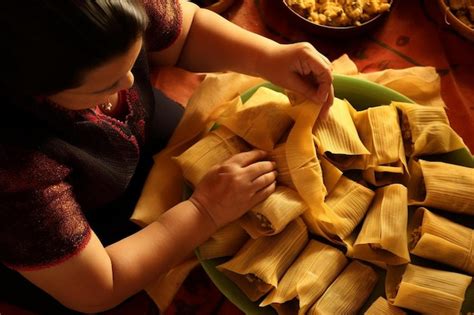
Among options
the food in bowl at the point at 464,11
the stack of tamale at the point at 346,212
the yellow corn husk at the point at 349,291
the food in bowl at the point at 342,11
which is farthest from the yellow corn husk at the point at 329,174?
the food in bowl at the point at 464,11

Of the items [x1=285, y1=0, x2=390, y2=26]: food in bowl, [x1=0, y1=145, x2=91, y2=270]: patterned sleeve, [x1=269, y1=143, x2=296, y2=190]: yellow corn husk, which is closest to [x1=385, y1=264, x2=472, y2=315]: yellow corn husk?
[x1=269, y1=143, x2=296, y2=190]: yellow corn husk

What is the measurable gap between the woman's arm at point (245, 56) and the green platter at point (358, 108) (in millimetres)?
63

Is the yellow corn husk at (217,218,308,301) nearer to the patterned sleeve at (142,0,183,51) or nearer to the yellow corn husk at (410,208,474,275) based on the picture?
the yellow corn husk at (410,208,474,275)

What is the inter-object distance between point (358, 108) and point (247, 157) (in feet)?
0.82

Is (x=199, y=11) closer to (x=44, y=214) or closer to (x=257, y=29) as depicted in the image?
(x=257, y=29)

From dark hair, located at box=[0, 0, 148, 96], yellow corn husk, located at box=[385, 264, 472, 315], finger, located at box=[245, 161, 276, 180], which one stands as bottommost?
yellow corn husk, located at box=[385, 264, 472, 315]

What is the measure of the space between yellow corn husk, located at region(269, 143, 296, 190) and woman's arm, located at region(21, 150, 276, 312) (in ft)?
0.04

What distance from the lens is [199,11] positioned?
0.92m

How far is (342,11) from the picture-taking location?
1.13 metres

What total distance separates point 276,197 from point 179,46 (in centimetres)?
34

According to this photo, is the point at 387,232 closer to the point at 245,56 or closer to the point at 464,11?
the point at 245,56

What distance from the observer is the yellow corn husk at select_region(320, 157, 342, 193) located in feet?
2.63

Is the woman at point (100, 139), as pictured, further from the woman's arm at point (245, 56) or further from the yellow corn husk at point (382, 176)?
the yellow corn husk at point (382, 176)

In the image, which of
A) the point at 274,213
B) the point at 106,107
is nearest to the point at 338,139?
the point at 274,213
